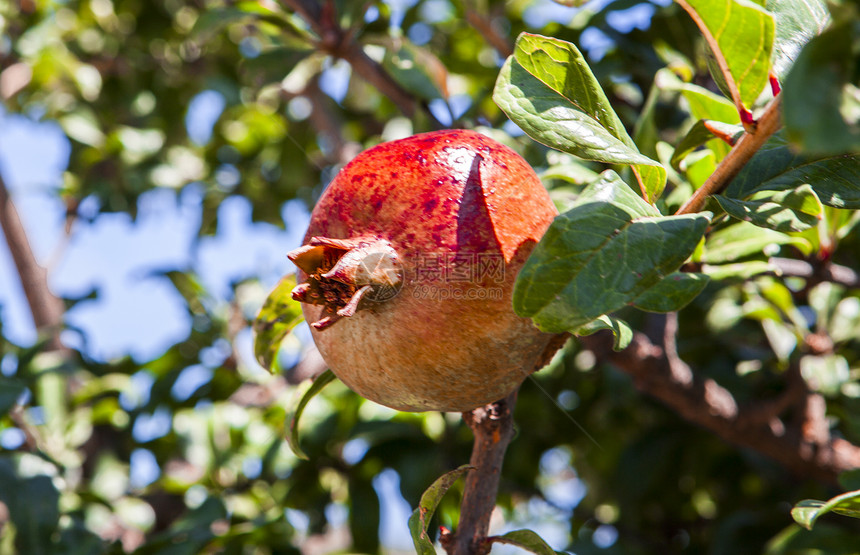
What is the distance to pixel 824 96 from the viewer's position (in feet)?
1.50

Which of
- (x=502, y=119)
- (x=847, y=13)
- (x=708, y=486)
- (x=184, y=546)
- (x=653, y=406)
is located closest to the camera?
(x=847, y=13)

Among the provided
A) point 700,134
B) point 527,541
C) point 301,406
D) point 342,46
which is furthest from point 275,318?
point 342,46

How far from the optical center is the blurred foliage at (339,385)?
126 centimetres

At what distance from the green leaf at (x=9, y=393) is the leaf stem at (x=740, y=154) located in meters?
1.20

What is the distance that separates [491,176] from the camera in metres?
0.70

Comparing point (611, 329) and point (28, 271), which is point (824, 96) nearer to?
point (611, 329)

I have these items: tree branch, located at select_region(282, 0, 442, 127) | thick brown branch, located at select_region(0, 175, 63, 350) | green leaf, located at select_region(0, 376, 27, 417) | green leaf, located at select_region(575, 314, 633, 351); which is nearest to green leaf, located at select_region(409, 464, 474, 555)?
green leaf, located at select_region(575, 314, 633, 351)

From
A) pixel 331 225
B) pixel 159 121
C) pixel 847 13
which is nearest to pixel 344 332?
pixel 331 225

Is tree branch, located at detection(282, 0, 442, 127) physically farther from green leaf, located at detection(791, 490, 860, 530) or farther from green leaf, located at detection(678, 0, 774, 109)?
green leaf, located at detection(791, 490, 860, 530)

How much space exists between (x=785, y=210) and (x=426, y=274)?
34cm

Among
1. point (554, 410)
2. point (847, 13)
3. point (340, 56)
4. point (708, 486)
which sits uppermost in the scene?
point (847, 13)

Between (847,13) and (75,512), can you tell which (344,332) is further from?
(75,512)

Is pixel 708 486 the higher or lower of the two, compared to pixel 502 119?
lower

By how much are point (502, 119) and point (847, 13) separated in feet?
3.53
